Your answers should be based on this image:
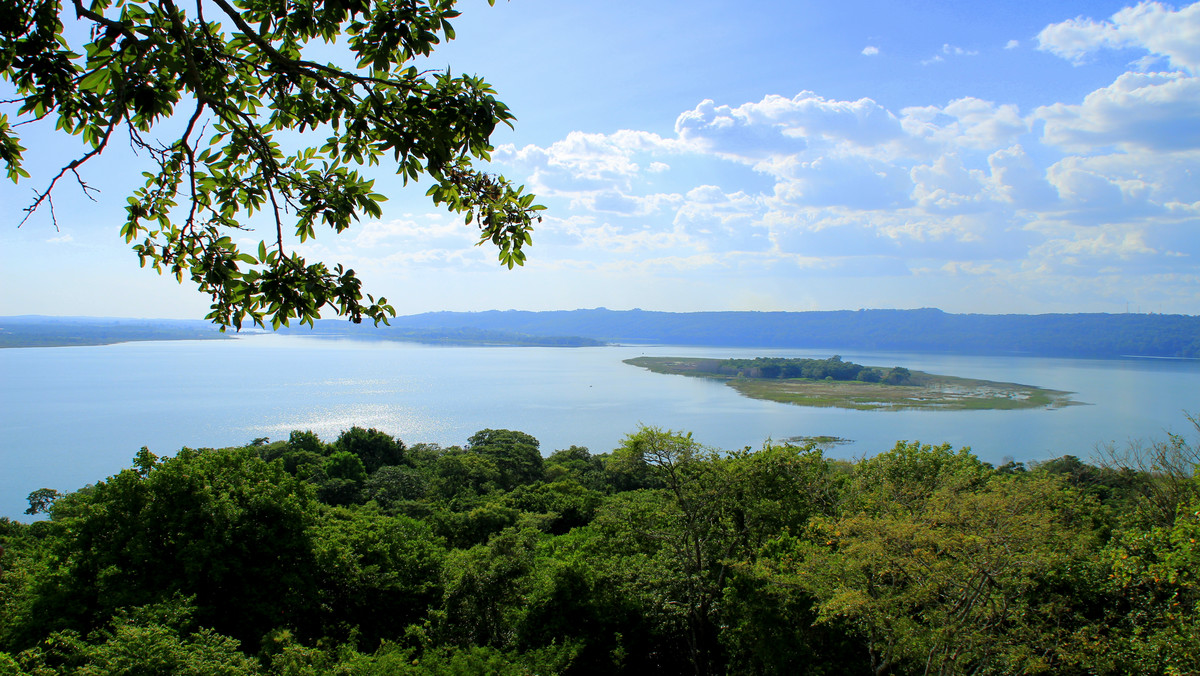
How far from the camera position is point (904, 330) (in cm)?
15800

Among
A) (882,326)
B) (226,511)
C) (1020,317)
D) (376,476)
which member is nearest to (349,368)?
(376,476)

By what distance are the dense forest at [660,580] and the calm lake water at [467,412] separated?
64.2 feet

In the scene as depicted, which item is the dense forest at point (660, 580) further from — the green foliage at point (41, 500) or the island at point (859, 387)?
the island at point (859, 387)

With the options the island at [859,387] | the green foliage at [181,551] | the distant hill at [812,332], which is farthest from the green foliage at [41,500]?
the distant hill at [812,332]

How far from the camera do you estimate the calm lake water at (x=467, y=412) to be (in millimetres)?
32688

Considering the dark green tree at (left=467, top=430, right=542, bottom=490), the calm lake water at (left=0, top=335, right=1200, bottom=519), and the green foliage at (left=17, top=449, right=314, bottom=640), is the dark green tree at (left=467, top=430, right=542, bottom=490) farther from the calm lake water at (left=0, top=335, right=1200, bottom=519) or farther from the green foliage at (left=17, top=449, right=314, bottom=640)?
the green foliage at (left=17, top=449, right=314, bottom=640)

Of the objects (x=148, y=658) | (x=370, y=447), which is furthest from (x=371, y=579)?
(x=370, y=447)

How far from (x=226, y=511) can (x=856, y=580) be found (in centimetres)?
840

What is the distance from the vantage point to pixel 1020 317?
153875 millimetres

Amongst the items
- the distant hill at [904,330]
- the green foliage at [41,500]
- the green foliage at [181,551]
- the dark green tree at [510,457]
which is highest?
the distant hill at [904,330]

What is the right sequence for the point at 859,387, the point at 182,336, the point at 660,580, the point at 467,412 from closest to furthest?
the point at 660,580
the point at 467,412
the point at 859,387
the point at 182,336

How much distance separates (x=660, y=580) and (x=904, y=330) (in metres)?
170

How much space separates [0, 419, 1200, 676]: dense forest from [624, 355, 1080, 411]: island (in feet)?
129

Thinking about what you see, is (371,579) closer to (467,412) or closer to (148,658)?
(148,658)
